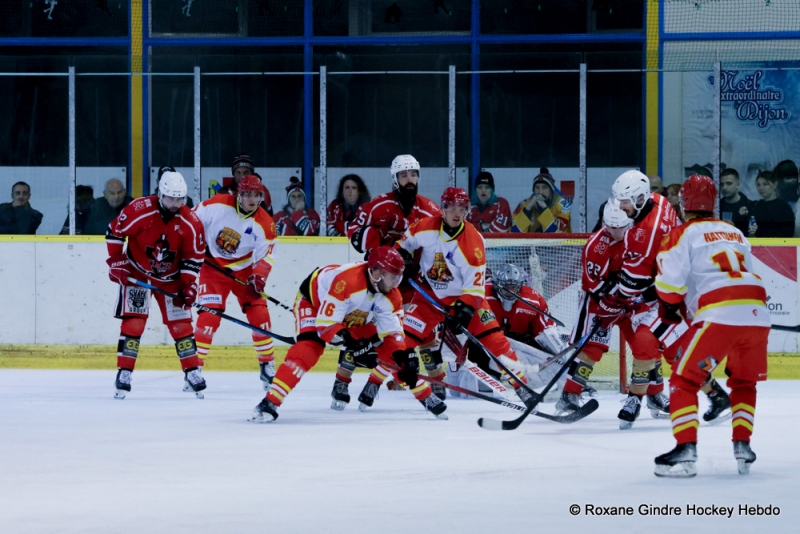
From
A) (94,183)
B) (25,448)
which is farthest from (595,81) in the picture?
(25,448)

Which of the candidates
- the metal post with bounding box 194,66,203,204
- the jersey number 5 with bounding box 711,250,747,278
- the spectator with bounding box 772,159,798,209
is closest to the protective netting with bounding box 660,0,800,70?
the spectator with bounding box 772,159,798,209

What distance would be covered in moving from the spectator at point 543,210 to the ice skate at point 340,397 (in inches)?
85.4

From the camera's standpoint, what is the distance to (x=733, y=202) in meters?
7.79

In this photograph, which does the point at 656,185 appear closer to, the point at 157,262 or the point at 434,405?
the point at 434,405

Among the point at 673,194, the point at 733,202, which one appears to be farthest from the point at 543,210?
the point at 733,202

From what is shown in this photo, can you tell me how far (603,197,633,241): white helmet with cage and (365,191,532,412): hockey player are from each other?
0.70 m

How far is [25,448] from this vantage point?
185 inches

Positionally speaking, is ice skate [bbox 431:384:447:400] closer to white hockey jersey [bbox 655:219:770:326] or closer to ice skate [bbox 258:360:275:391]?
ice skate [bbox 258:360:275:391]

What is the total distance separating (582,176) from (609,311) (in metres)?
2.49

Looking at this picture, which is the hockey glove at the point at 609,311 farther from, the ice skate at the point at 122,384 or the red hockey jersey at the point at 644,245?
the ice skate at the point at 122,384

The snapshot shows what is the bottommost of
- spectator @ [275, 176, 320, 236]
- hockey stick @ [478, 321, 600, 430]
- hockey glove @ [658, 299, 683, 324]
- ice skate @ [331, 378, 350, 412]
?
ice skate @ [331, 378, 350, 412]

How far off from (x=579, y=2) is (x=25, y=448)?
631 cm

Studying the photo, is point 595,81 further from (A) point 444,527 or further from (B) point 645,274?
(A) point 444,527

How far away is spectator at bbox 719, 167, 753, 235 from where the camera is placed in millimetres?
7754
